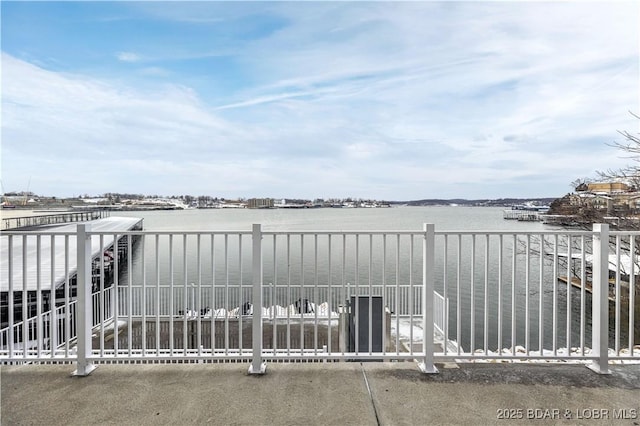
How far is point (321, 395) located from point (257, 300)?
30.7 inches

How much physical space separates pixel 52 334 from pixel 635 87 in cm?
1064

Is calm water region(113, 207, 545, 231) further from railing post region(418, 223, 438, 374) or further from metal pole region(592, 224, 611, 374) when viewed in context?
railing post region(418, 223, 438, 374)

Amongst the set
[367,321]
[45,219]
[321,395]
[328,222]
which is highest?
[45,219]

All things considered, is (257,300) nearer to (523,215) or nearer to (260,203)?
(260,203)

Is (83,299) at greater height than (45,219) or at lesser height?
lesser

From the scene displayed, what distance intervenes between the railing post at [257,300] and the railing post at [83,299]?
1185mm

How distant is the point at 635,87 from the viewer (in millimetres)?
7312

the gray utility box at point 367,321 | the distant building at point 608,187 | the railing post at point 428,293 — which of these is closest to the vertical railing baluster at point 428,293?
Answer: the railing post at point 428,293

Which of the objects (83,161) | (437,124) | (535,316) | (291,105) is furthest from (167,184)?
(535,316)

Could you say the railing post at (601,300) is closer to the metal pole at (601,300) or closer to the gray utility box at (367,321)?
the metal pole at (601,300)

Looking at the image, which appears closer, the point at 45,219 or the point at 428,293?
the point at 428,293

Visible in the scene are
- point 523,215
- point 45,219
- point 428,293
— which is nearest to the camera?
point 428,293

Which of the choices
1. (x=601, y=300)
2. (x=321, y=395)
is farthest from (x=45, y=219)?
(x=601, y=300)

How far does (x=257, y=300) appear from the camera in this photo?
98.5 inches
